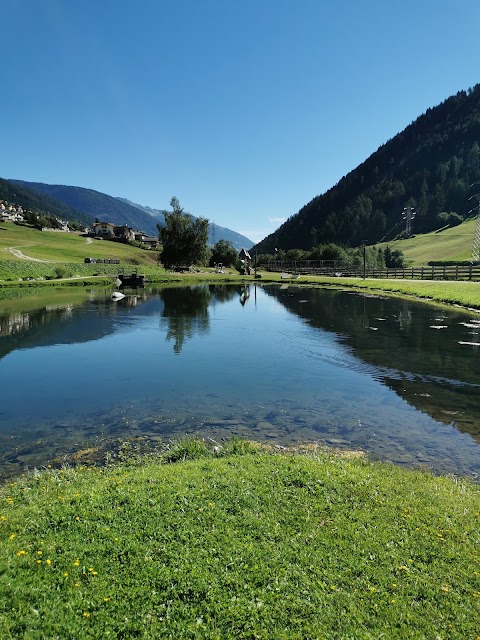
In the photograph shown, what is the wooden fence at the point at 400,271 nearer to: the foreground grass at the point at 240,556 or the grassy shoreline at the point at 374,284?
the grassy shoreline at the point at 374,284

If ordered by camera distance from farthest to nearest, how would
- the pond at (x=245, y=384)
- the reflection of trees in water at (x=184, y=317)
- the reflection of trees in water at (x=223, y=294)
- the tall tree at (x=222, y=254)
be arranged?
the tall tree at (x=222, y=254) → the reflection of trees in water at (x=223, y=294) → the reflection of trees in water at (x=184, y=317) → the pond at (x=245, y=384)

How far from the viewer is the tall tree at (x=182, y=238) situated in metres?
132

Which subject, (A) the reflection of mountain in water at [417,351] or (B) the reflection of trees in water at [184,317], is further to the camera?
(B) the reflection of trees in water at [184,317]

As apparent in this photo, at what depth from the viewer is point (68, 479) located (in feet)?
36.6

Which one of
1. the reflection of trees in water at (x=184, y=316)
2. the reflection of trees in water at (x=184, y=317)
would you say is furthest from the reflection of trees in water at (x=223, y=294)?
the reflection of trees in water at (x=184, y=317)

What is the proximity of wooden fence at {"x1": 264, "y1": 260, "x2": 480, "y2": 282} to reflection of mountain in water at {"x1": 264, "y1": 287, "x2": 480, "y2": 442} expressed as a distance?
3243cm

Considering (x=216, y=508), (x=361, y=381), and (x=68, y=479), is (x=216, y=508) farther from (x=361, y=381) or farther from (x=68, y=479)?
(x=361, y=381)

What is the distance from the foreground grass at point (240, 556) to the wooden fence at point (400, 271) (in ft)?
253

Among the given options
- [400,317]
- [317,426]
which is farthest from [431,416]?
[400,317]

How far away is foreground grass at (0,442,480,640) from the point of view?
6.00 metres

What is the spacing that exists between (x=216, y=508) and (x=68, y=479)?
466 cm

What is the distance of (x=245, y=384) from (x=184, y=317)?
2676cm

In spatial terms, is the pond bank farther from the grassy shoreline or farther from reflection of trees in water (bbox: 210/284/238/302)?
reflection of trees in water (bbox: 210/284/238/302)

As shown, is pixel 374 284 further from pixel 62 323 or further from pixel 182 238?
pixel 182 238
